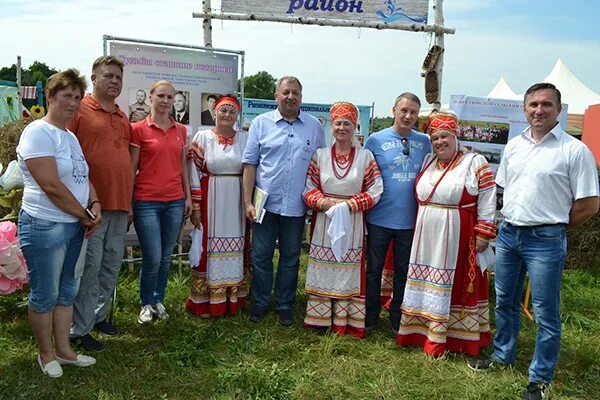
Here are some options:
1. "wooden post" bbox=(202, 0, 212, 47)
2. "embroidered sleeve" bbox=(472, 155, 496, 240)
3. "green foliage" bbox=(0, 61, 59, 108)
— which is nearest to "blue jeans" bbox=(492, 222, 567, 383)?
"embroidered sleeve" bbox=(472, 155, 496, 240)

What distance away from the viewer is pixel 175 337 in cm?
380

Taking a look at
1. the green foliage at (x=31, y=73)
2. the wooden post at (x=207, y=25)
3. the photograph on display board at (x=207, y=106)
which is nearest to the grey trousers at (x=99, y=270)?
the photograph on display board at (x=207, y=106)

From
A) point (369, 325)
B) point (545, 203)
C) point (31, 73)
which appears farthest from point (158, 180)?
point (31, 73)

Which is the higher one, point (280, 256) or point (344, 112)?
point (344, 112)

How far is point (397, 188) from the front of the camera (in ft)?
12.5

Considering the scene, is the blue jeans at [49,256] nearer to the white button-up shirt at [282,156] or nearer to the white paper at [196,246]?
the white paper at [196,246]

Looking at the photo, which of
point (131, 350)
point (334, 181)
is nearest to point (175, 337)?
point (131, 350)

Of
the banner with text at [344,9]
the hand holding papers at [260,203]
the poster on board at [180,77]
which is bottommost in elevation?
the hand holding papers at [260,203]

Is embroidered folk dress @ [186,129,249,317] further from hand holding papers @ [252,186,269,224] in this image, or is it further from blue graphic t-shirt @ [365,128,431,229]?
blue graphic t-shirt @ [365,128,431,229]

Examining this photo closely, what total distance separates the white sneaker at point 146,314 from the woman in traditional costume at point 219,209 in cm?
37

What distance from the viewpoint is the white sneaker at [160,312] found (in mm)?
4117

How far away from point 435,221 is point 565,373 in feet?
4.65

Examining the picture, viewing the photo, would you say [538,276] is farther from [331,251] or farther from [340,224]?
[331,251]

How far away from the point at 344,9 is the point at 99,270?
436 centimetres
